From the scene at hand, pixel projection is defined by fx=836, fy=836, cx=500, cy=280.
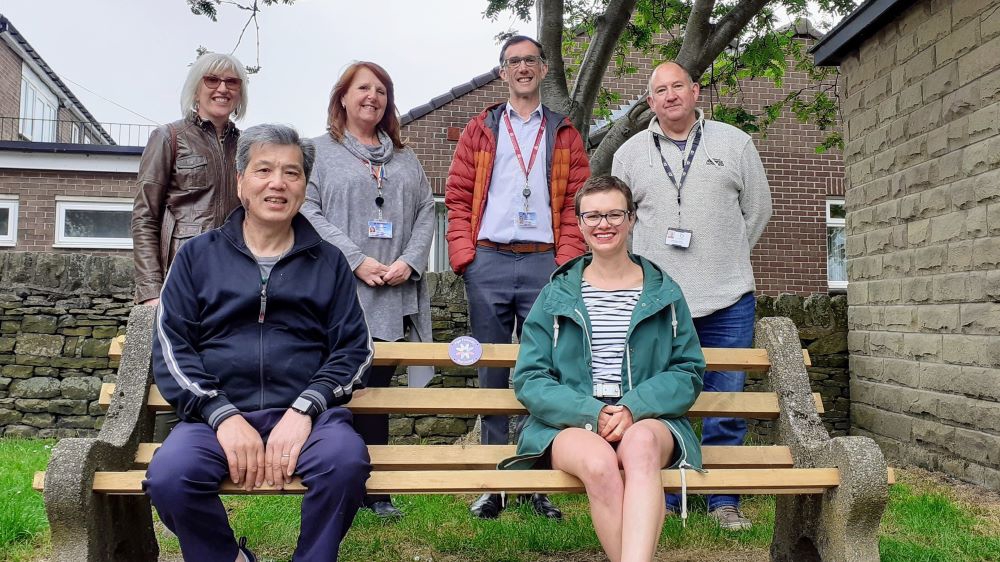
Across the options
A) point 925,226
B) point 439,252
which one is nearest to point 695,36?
point 925,226

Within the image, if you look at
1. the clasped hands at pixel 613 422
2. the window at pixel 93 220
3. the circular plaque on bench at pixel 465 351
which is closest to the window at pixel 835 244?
the window at pixel 93 220

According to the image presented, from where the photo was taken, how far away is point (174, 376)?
2811 mm

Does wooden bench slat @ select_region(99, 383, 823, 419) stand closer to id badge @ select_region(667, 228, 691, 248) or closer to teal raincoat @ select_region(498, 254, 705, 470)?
teal raincoat @ select_region(498, 254, 705, 470)

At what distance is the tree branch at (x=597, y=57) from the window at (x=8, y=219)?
12287 millimetres

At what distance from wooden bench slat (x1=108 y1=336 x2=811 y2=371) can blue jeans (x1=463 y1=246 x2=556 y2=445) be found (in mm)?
492

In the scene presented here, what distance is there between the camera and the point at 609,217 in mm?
3260

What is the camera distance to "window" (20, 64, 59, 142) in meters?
25.3

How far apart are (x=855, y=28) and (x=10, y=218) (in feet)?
47.2

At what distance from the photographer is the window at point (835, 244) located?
14.9 meters

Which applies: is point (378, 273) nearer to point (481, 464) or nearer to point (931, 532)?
point (481, 464)

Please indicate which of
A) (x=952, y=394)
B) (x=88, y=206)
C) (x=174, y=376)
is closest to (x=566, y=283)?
(x=174, y=376)

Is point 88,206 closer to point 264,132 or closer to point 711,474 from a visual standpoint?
point 264,132

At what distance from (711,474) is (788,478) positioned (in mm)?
276

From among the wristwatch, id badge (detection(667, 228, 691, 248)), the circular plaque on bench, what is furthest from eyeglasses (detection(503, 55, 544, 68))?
the wristwatch
